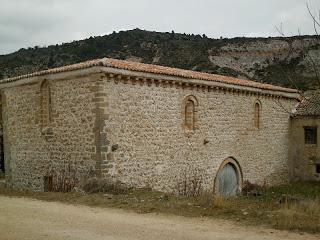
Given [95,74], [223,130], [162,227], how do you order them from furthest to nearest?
1. [223,130]
2. [95,74]
3. [162,227]

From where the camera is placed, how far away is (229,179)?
17641mm

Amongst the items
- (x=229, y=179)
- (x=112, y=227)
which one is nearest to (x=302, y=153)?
(x=229, y=179)

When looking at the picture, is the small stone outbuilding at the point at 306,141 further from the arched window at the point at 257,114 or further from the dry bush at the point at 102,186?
the dry bush at the point at 102,186

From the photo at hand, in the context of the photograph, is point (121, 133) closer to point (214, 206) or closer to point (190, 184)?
point (190, 184)

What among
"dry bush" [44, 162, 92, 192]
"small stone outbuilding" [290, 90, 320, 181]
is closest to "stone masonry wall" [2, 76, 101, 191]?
"dry bush" [44, 162, 92, 192]

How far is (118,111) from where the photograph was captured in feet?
41.0

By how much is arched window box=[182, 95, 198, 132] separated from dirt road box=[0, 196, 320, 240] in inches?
262

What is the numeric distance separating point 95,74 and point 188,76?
3964 millimetres

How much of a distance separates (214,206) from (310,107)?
1444cm

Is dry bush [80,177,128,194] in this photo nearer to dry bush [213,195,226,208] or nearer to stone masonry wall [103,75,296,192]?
stone masonry wall [103,75,296,192]

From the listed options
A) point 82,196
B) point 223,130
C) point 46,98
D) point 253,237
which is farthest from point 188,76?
point 253,237

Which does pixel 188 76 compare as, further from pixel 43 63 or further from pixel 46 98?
pixel 43 63

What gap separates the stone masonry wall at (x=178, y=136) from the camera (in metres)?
12.6

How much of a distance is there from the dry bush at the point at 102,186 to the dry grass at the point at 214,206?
0.57ft
